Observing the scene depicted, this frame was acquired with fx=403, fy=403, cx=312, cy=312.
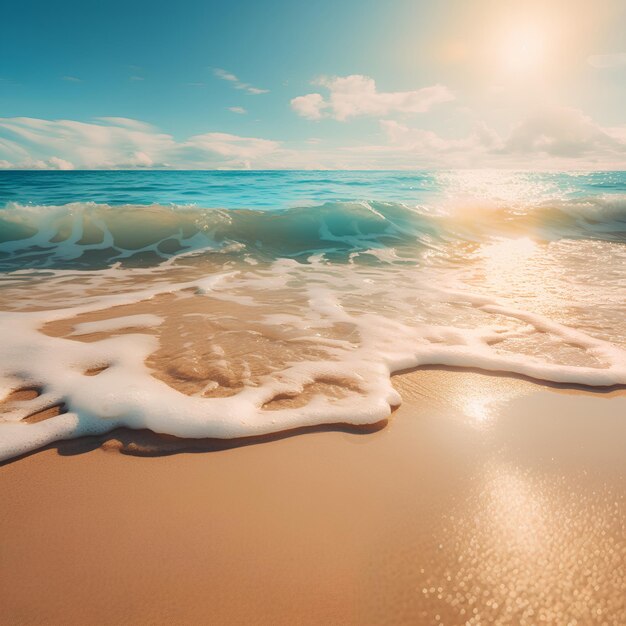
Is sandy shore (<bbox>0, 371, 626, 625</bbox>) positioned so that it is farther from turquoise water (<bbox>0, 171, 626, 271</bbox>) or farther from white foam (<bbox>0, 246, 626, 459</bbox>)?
turquoise water (<bbox>0, 171, 626, 271</bbox>)

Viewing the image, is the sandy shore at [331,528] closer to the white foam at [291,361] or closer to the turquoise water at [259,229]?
the white foam at [291,361]

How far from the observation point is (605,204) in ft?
51.4

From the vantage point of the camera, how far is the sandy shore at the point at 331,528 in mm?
1240

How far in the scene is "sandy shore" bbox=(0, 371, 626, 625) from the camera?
1.24 meters

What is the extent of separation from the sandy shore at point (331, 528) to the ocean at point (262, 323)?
0.29 meters

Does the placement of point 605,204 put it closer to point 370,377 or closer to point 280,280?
point 280,280

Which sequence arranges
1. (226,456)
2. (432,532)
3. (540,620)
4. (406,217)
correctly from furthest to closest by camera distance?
1. (406,217)
2. (226,456)
3. (432,532)
4. (540,620)

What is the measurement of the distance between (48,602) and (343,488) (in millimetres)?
1074

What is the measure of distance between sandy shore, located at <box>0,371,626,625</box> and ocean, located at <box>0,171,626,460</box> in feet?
0.94

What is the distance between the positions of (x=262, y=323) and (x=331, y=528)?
2.50 meters

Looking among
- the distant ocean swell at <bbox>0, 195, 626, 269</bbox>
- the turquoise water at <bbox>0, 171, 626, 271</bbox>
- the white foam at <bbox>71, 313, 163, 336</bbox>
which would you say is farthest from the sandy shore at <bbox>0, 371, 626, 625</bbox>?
the distant ocean swell at <bbox>0, 195, 626, 269</bbox>

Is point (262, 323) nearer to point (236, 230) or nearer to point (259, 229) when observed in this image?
point (236, 230)

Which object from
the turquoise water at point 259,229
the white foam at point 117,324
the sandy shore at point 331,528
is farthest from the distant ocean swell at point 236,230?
the sandy shore at point 331,528

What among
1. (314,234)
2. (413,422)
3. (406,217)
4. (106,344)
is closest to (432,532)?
(413,422)
